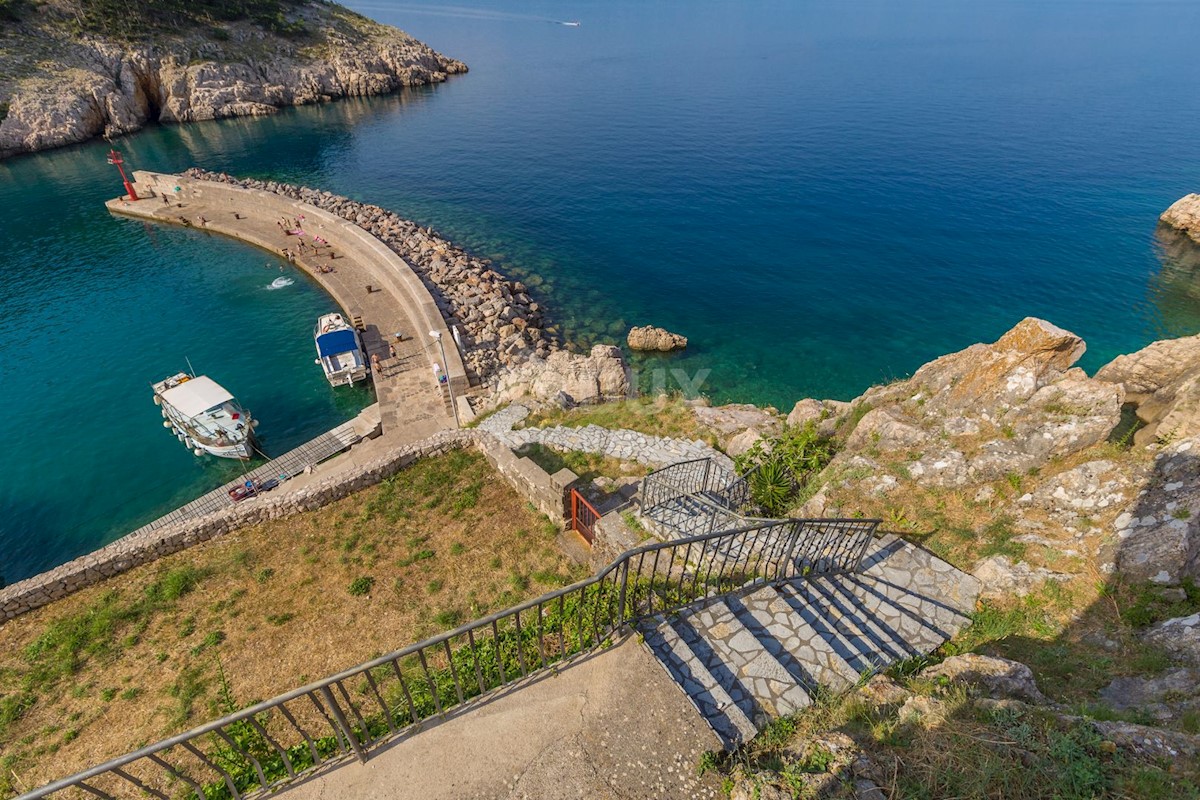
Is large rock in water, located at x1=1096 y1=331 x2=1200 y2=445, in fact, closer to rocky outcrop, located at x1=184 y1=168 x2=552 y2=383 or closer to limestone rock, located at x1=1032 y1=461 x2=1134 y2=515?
limestone rock, located at x1=1032 y1=461 x2=1134 y2=515

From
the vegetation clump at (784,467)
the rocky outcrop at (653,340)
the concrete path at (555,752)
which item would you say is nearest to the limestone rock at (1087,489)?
the vegetation clump at (784,467)

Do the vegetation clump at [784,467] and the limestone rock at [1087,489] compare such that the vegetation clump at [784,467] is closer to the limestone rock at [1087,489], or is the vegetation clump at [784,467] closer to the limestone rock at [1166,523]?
the limestone rock at [1087,489]

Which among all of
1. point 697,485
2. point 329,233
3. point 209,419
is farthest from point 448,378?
point 329,233

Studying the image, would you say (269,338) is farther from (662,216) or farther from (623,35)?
(623,35)

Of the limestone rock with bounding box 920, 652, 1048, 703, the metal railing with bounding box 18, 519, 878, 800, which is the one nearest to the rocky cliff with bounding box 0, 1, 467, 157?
the metal railing with bounding box 18, 519, 878, 800

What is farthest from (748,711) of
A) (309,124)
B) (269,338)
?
(309,124)
